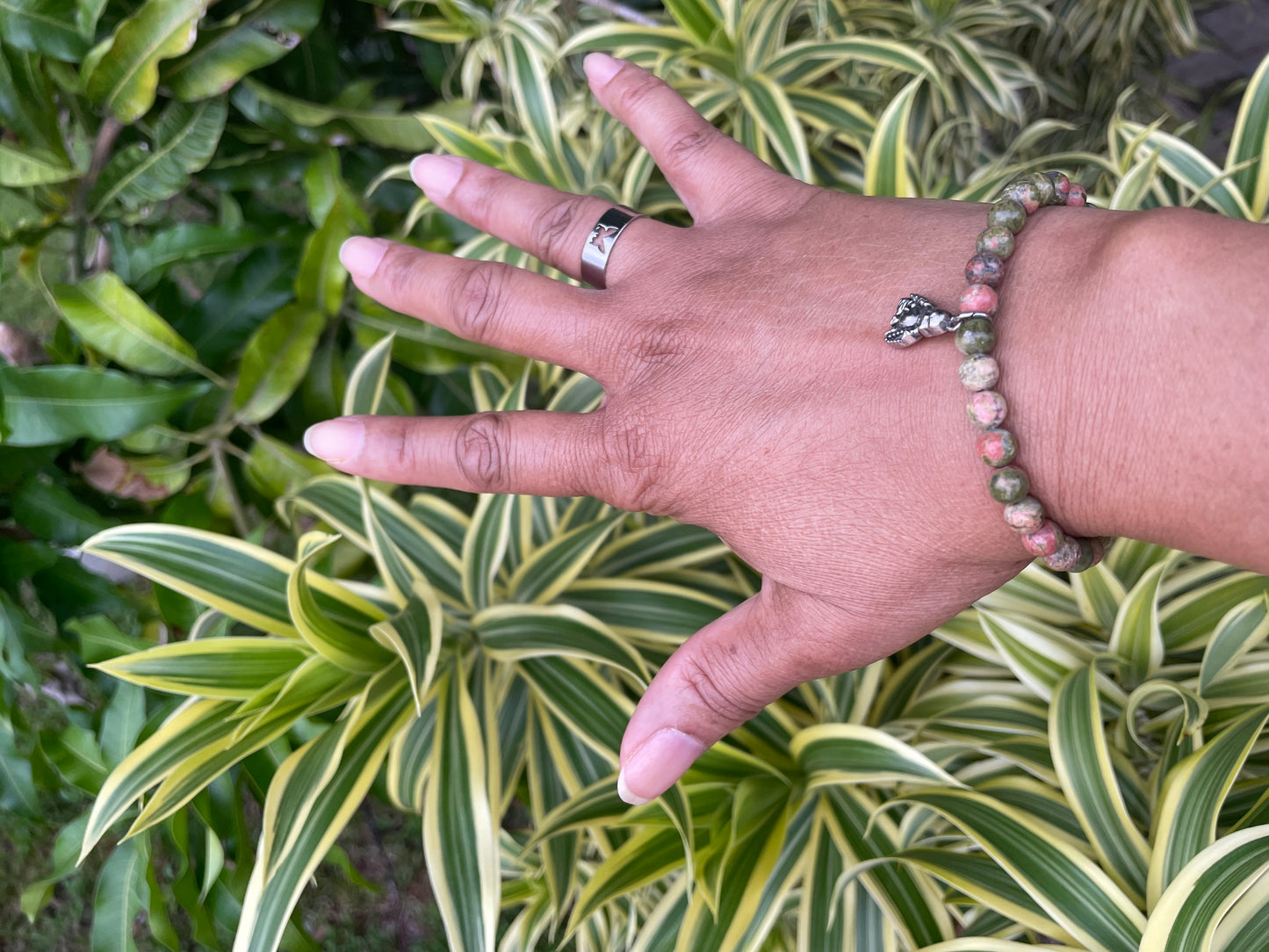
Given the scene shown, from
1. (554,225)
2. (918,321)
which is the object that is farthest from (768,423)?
(554,225)

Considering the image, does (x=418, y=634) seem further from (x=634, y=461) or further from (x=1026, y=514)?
(x=1026, y=514)

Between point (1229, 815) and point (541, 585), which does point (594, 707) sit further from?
point (1229, 815)

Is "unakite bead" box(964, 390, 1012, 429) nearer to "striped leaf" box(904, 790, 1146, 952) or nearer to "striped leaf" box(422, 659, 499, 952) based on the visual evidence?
"striped leaf" box(904, 790, 1146, 952)

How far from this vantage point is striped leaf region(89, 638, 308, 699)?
1004 millimetres

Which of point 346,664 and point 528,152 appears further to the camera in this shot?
point 528,152

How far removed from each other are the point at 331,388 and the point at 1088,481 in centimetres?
127

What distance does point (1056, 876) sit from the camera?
0.85 meters

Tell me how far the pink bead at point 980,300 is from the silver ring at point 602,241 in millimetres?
436

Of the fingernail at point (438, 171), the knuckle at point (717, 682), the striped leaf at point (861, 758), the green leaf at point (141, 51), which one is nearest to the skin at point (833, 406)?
the knuckle at point (717, 682)

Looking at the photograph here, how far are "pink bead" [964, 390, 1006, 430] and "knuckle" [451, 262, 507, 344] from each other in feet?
1.75

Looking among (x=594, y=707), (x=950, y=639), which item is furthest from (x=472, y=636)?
(x=950, y=639)

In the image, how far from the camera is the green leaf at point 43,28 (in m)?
1.27

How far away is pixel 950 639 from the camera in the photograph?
1.14 meters

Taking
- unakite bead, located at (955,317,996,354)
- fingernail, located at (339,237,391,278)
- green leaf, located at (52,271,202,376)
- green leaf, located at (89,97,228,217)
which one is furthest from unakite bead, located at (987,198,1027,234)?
green leaf, located at (89,97,228,217)
